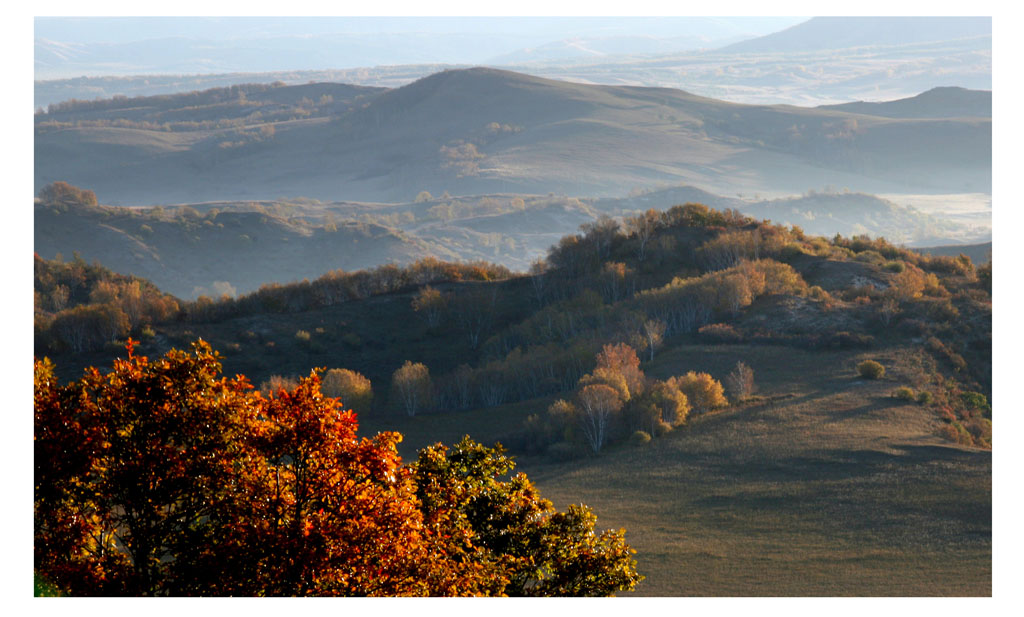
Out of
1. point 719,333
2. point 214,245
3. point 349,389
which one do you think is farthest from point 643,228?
point 214,245

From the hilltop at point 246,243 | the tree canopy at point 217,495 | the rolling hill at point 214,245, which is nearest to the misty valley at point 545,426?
the tree canopy at point 217,495

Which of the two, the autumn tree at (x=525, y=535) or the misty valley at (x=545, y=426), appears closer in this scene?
the misty valley at (x=545, y=426)

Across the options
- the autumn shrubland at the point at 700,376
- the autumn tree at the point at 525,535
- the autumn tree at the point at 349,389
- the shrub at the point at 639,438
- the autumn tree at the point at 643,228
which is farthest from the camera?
the autumn tree at the point at 643,228

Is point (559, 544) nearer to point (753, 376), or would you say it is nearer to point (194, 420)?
point (194, 420)

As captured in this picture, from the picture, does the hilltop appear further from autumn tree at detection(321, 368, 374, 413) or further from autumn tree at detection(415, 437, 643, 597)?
autumn tree at detection(415, 437, 643, 597)

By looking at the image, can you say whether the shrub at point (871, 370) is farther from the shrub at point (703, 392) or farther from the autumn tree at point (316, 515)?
the autumn tree at point (316, 515)

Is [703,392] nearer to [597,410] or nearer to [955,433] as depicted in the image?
[597,410]

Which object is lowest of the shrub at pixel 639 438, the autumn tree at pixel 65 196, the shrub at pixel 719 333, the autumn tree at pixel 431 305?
the shrub at pixel 639 438

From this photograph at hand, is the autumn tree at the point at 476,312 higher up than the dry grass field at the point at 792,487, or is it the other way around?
the autumn tree at the point at 476,312
